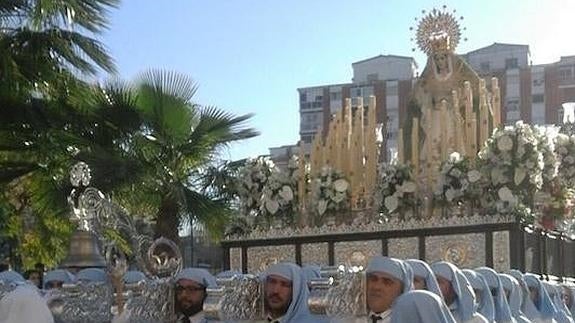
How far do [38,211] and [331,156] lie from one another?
20.1 ft

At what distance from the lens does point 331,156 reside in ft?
40.7

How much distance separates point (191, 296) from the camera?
6734 mm

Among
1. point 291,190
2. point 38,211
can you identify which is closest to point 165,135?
point 38,211

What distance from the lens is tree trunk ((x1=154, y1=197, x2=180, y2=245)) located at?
1500cm

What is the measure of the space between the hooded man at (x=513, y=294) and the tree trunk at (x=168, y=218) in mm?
7616

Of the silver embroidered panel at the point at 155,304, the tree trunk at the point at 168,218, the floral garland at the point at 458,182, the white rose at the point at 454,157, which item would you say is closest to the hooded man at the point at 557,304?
the floral garland at the point at 458,182

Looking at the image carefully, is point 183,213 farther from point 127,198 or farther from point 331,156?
point 331,156

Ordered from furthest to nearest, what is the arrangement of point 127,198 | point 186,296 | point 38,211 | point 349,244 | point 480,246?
point 38,211 → point 127,198 → point 349,244 → point 480,246 → point 186,296

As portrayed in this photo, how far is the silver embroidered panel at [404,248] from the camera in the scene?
10.6 m

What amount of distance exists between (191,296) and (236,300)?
0.48 metres

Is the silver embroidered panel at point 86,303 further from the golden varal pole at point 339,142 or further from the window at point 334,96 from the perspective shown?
the window at point 334,96

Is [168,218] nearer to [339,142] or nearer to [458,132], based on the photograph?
[339,142]

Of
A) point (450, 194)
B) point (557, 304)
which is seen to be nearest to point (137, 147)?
point (450, 194)

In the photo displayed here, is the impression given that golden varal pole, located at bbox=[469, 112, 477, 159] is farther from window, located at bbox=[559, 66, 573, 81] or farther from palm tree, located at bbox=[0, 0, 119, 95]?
window, located at bbox=[559, 66, 573, 81]
